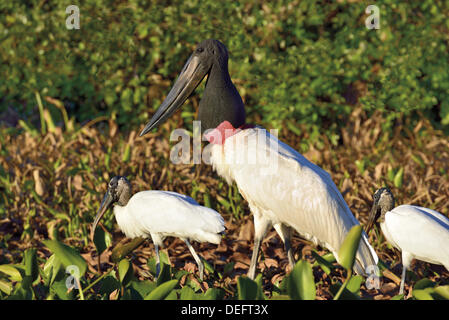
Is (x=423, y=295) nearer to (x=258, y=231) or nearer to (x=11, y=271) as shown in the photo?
(x=258, y=231)

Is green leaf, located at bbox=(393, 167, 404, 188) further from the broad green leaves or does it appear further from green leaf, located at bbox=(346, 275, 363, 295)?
the broad green leaves

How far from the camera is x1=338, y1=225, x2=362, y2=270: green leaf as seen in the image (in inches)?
106

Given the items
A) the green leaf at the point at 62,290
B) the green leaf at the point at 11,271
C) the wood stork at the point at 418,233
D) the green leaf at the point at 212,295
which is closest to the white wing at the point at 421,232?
the wood stork at the point at 418,233

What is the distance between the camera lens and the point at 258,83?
641cm

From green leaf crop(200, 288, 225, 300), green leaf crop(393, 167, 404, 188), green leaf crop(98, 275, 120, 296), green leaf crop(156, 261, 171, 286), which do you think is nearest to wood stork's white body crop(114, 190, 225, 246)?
green leaf crop(156, 261, 171, 286)

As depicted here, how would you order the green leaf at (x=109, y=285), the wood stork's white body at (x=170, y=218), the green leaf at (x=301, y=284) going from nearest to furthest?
the green leaf at (x=301, y=284)
the green leaf at (x=109, y=285)
the wood stork's white body at (x=170, y=218)

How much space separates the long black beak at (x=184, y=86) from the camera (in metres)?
4.20

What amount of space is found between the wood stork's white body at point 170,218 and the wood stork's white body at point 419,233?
1.10 m

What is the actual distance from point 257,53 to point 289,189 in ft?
9.11

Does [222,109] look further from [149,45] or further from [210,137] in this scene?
[149,45]

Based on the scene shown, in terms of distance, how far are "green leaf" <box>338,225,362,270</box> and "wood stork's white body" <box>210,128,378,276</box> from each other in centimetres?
106

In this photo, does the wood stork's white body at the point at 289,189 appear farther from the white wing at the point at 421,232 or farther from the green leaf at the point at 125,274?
the green leaf at the point at 125,274

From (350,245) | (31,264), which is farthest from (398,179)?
(31,264)
